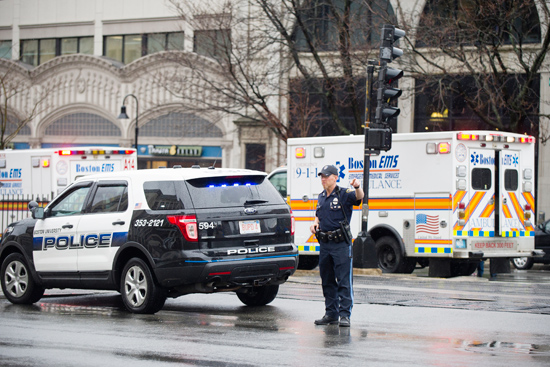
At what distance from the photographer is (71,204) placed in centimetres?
1212

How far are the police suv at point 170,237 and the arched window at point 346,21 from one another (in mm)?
14322

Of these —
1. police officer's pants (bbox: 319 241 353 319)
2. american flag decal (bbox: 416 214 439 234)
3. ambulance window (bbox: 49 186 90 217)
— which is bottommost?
police officer's pants (bbox: 319 241 353 319)

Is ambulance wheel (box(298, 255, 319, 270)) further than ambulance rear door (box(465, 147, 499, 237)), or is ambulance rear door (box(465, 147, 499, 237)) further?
ambulance wheel (box(298, 255, 319, 270))

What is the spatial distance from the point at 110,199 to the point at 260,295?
2287mm

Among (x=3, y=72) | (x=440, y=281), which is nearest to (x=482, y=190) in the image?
(x=440, y=281)

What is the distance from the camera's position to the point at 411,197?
58.2ft

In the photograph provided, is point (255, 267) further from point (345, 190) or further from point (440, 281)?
point (440, 281)

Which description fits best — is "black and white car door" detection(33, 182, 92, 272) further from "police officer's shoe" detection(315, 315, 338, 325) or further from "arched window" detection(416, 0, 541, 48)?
"arched window" detection(416, 0, 541, 48)

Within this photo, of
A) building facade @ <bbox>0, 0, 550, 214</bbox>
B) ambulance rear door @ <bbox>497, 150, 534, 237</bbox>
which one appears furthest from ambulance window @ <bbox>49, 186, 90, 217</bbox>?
building facade @ <bbox>0, 0, 550, 214</bbox>

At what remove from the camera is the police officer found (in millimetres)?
9719

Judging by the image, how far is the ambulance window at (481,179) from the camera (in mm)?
17359

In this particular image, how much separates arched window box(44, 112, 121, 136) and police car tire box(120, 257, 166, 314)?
31202 millimetres

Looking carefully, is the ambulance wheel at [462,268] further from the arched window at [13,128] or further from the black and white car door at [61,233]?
the arched window at [13,128]

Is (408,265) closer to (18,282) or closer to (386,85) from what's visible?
(386,85)
